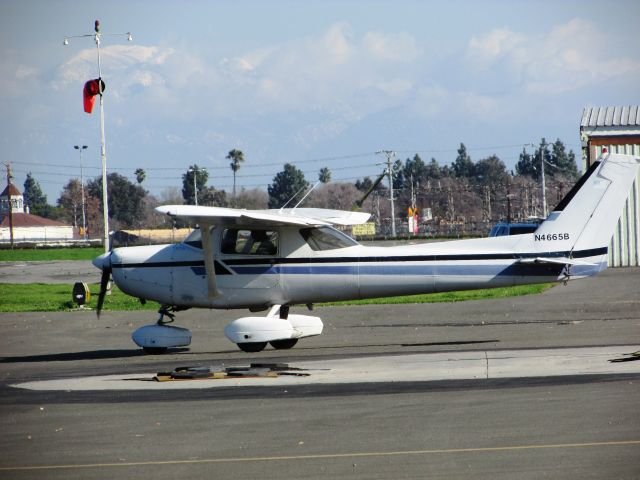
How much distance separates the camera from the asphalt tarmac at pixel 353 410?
970cm

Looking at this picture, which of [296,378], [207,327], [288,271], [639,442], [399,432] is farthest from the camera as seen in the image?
[207,327]

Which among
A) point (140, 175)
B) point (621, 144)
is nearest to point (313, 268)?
point (621, 144)

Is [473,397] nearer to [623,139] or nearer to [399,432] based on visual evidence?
[399,432]

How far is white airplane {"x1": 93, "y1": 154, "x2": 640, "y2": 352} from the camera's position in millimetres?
18859

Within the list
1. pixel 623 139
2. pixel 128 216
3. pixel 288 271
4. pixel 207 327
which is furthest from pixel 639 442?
pixel 128 216

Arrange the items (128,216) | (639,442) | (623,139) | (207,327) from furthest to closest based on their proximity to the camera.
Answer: (128,216) < (623,139) < (207,327) < (639,442)

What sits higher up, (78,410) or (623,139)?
(623,139)

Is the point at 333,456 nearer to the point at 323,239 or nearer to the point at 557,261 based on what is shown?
the point at 557,261

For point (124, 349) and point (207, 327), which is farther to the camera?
point (207, 327)

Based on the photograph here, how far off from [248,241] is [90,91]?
22170 millimetres

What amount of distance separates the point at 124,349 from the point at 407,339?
226 inches

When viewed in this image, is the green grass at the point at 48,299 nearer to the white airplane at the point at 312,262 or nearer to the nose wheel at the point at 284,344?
the white airplane at the point at 312,262

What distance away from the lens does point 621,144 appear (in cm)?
4266

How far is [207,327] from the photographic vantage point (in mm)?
24891
